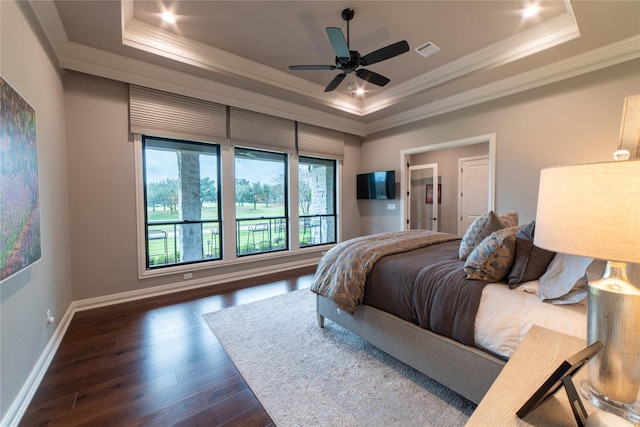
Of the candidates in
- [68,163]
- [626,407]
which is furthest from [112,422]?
[68,163]

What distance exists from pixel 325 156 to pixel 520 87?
3220 mm

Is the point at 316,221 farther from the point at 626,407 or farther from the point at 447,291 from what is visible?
the point at 626,407

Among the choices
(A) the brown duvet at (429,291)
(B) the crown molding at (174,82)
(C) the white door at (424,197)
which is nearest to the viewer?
(A) the brown duvet at (429,291)

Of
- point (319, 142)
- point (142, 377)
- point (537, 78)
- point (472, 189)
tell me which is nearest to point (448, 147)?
point (537, 78)

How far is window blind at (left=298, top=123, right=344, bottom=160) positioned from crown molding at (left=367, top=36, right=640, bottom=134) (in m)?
1.34

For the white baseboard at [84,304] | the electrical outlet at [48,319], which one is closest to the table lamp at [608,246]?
the white baseboard at [84,304]

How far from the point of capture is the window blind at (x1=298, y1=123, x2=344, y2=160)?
5062mm

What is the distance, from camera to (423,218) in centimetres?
630

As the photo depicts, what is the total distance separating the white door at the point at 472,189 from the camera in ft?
18.4

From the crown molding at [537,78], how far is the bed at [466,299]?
245 cm

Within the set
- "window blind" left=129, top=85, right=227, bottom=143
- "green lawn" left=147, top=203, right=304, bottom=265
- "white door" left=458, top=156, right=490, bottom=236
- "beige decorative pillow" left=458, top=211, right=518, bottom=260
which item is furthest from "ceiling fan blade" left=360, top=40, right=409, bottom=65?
"white door" left=458, top=156, right=490, bottom=236

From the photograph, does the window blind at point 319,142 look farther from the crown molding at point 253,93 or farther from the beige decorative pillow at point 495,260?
the beige decorative pillow at point 495,260

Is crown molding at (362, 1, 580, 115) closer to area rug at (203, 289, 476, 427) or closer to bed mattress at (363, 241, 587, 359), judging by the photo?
bed mattress at (363, 241, 587, 359)

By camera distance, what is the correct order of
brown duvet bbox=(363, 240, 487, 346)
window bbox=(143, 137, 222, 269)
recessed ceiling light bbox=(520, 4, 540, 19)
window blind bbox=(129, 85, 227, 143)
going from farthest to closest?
window bbox=(143, 137, 222, 269) < window blind bbox=(129, 85, 227, 143) < recessed ceiling light bbox=(520, 4, 540, 19) < brown duvet bbox=(363, 240, 487, 346)
